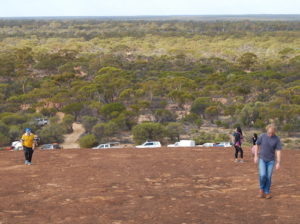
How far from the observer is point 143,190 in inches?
344

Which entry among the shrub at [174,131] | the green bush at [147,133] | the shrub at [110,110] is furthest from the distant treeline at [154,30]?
the green bush at [147,133]

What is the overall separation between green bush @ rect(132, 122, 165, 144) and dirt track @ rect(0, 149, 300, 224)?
48.2 ft

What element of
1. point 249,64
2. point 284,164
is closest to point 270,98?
point 249,64

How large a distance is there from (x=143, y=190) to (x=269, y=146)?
2.48 metres

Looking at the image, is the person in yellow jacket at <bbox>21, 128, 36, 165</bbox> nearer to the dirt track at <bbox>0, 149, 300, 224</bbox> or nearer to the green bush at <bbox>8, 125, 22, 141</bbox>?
the dirt track at <bbox>0, 149, 300, 224</bbox>

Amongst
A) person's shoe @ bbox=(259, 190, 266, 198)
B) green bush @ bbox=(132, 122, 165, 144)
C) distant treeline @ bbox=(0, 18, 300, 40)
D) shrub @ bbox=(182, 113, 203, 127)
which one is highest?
person's shoe @ bbox=(259, 190, 266, 198)

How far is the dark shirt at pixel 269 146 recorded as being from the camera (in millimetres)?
7535

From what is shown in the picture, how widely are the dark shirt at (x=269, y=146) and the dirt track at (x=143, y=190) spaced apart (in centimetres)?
74

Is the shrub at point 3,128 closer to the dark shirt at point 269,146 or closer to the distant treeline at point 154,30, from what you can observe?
the dark shirt at point 269,146

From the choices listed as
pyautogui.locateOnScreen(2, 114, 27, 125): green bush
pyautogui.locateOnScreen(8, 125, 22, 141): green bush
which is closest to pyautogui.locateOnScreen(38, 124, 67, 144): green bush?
pyautogui.locateOnScreen(8, 125, 22, 141): green bush

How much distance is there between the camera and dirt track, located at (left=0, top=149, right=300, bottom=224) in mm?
7035

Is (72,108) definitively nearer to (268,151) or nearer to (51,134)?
(51,134)

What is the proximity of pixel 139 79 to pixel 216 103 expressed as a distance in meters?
14.6

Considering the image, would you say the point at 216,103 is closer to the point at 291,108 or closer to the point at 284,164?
the point at 291,108
